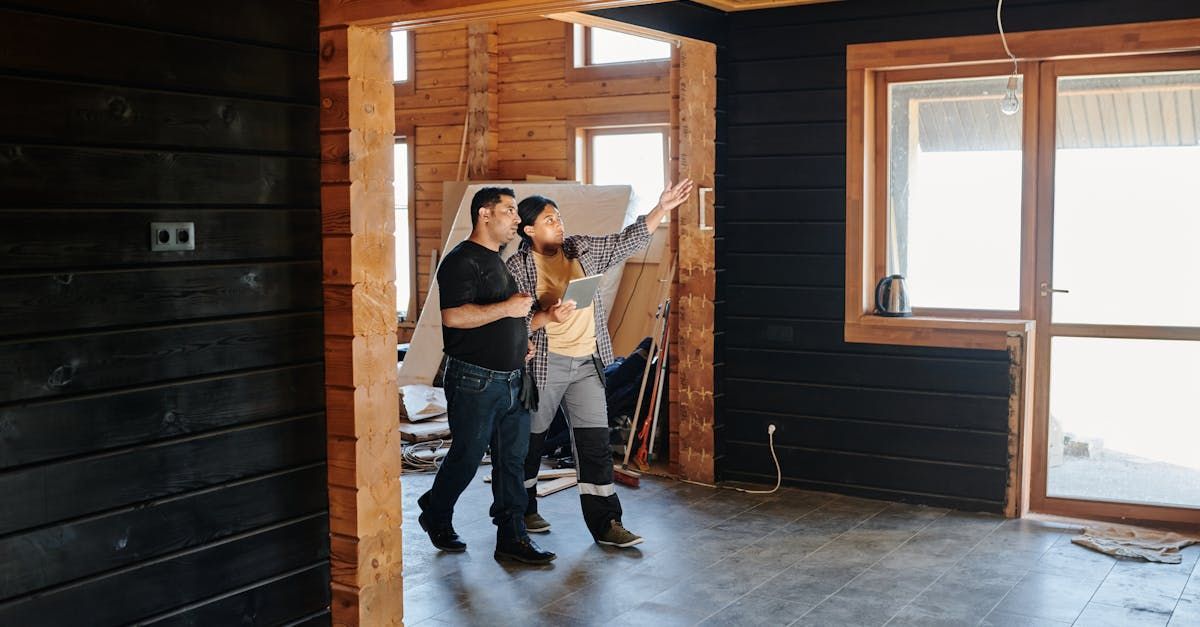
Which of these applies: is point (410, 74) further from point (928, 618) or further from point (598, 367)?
point (928, 618)

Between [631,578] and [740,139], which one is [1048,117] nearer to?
[740,139]

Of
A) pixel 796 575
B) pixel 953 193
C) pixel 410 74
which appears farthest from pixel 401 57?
pixel 796 575

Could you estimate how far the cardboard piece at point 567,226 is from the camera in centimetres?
821

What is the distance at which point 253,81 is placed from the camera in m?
Result: 3.61

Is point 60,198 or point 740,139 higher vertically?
point 740,139

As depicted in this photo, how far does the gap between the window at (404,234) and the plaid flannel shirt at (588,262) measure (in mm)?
4735

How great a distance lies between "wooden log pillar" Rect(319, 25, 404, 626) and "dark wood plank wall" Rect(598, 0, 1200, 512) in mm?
2198

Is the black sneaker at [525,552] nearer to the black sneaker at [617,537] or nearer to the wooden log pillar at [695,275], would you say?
the black sneaker at [617,537]

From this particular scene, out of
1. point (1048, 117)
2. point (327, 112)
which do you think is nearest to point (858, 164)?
point (1048, 117)

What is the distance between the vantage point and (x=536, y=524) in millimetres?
5523

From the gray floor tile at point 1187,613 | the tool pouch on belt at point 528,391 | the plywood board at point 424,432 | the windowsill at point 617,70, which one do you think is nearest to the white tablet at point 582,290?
the tool pouch on belt at point 528,391

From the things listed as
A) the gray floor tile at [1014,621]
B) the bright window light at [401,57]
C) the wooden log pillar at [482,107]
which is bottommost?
the gray floor tile at [1014,621]

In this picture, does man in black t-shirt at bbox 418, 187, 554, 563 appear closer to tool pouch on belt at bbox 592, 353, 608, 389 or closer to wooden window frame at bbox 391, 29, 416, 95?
tool pouch on belt at bbox 592, 353, 608, 389

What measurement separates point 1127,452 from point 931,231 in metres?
1.37
